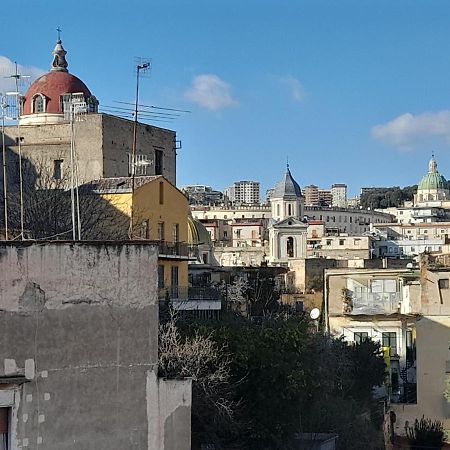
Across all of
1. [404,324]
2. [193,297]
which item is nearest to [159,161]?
[193,297]

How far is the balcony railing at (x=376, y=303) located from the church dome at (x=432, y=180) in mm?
140322

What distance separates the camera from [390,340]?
33500 millimetres

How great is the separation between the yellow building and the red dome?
11.1 m

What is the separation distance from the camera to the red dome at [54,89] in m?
42.5

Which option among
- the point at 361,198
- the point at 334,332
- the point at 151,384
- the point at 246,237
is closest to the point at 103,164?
the point at 334,332

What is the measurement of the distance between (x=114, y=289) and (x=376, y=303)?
23732mm

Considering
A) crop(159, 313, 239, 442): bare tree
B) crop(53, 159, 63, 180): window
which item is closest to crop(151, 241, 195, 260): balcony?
crop(53, 159, 63, 180): window

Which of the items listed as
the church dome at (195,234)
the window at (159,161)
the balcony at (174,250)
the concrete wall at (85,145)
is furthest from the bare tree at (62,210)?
the window at (159,161)

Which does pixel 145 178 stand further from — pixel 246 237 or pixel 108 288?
pixel 246 237

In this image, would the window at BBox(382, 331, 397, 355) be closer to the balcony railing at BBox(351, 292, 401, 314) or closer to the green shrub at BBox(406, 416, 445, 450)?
the balcony railing at BBox(351, 292, 401, 314)

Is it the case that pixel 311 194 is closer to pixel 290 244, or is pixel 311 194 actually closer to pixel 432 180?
pixel 432 180

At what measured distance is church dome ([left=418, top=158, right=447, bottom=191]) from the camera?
6796 inches

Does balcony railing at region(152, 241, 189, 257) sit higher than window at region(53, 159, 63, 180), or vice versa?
window at region(53, 159, 63, 180)

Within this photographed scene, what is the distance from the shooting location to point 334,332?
113ft
